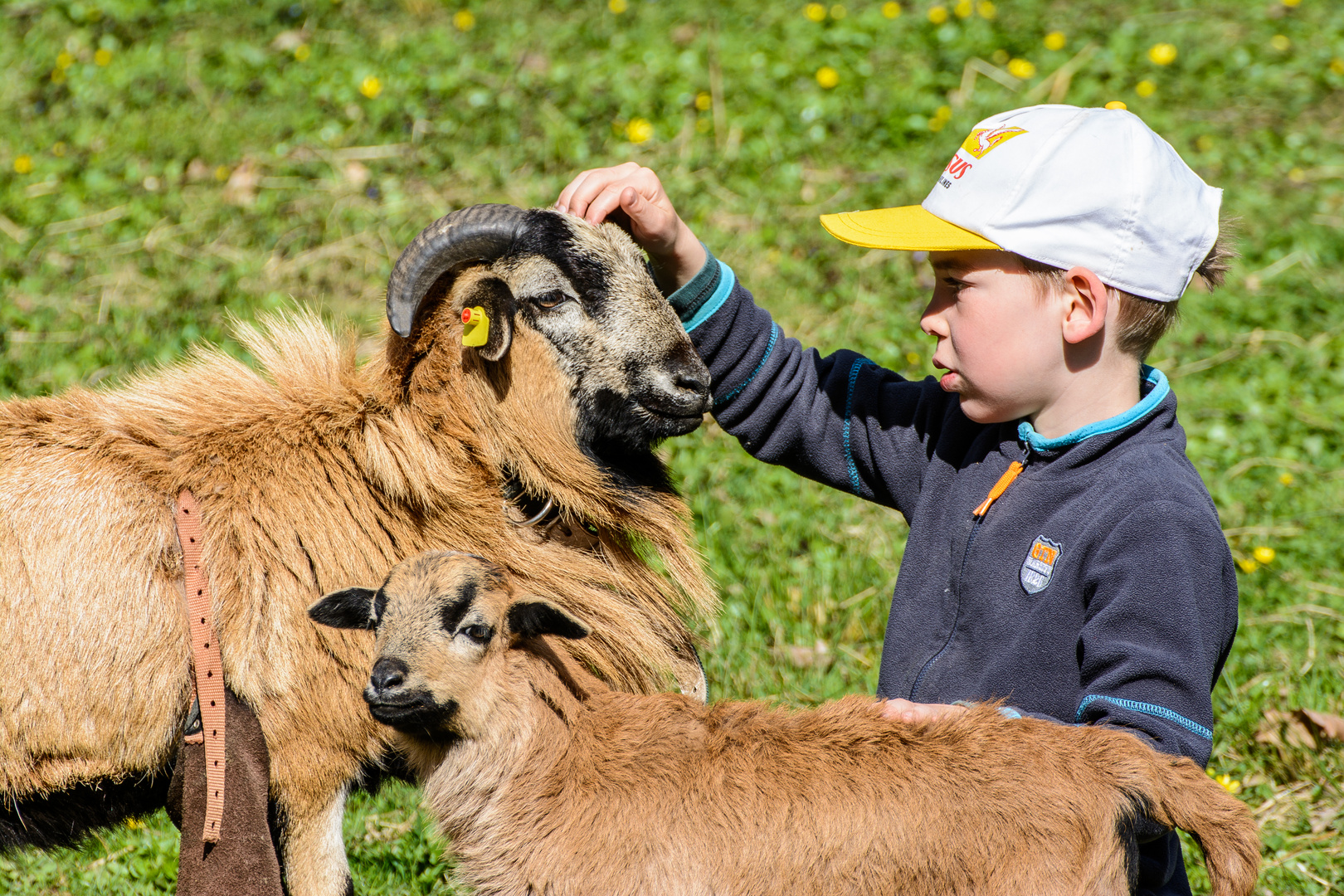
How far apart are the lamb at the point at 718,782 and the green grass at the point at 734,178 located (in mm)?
1933

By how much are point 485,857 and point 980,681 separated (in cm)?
121

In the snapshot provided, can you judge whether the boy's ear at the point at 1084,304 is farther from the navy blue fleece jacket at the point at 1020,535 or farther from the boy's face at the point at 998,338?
the navy blue fleece jacket at the point at 1020,535

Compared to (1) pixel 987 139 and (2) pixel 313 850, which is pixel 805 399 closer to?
(1) pixel 987 139

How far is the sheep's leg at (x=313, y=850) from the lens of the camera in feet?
10.1

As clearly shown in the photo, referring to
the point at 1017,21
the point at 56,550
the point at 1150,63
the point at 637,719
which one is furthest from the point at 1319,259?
the point at 56,550

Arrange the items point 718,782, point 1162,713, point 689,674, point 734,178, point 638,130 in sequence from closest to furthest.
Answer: point 1162,713, point 718,782, point 689,674, point 734,178, point 638,130

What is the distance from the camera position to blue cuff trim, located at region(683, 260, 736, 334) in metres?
3.29

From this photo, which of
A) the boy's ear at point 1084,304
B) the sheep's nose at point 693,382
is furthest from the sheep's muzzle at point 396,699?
the boy's ear at point 1084,304

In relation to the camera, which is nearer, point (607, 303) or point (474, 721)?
point (474, 721)

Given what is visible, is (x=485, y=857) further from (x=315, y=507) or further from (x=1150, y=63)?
(x=1150, y=63)

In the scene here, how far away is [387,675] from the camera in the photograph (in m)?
2.37

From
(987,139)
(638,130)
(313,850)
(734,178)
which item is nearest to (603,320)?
(987,139)

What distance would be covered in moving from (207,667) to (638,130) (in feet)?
18.8

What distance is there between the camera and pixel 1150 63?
8.28 metres
